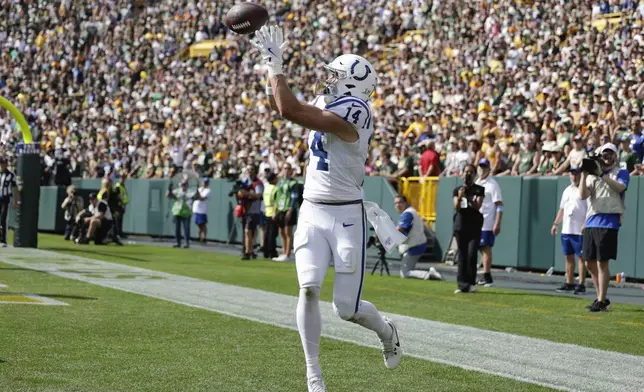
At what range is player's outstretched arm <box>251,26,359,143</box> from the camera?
5910 millimetres

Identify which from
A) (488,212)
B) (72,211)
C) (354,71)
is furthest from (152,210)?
(354,71)

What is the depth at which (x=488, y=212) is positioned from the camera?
15.4m

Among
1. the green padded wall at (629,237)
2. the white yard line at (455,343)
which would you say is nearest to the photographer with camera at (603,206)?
the white yard line at (455,343)

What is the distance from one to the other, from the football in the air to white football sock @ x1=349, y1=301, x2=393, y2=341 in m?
1.90

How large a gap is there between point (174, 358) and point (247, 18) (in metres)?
2.31

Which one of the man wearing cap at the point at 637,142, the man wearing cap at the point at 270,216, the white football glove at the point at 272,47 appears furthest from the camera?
the man wearing cap at the point at 270,216

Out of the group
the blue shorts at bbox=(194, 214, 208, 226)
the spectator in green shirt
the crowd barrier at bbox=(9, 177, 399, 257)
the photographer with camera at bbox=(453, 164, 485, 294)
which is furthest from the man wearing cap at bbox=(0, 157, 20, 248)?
the photographer with camera at bbox=(453, 164, 485, 294)

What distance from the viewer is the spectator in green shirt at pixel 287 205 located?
19844 mm

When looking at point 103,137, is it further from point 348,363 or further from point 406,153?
point 348,363

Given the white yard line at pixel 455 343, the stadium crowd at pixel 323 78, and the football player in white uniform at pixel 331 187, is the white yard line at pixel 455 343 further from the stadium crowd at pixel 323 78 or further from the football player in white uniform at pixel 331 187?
the stadium crowd at pixel 323 78

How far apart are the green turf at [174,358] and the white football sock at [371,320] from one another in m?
0.31

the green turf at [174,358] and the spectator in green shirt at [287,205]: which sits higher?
the spectator in green shirt at [287,205]

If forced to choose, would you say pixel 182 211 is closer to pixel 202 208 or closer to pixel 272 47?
pixel 202 208

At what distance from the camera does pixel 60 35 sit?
42156 millimetres
